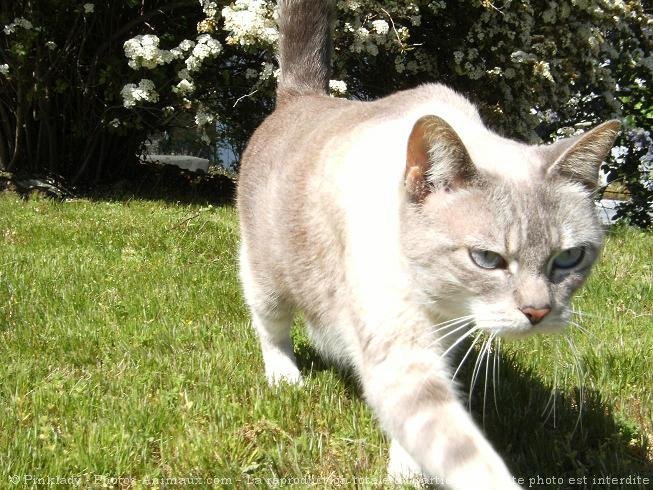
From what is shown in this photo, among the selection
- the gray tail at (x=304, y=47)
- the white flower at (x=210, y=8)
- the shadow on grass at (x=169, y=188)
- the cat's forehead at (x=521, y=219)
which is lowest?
the shadow on grass at (x=169, y=188)

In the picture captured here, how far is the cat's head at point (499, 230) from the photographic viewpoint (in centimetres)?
179

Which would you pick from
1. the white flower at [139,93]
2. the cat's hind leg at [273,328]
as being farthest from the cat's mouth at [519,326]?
the white flower at [139,93]

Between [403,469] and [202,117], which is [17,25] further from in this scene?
[403,469]

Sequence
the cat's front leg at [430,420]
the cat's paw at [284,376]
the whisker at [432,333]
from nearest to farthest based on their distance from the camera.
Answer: the cat's front leg at [430,420]
the whisker at [432,333]
the cat's paw at [284,376]

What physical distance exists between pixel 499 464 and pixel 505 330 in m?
0.34

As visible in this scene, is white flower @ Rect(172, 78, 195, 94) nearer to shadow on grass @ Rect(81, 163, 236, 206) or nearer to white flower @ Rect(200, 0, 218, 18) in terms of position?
white flower @ Rect(200, 0, 218, 18)

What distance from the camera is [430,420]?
1727 millimetres

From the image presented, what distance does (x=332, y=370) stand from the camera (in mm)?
2861

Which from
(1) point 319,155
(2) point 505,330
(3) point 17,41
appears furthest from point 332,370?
(3) point 17,41

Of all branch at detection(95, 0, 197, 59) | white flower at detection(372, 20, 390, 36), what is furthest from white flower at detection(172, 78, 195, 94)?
white flower at detection(372, 20, 390, 36)

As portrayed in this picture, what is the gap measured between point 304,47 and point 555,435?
189 cm

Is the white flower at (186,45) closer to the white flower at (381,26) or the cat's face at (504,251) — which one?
the white flower at (381,26)

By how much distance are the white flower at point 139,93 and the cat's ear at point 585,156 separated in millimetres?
4892

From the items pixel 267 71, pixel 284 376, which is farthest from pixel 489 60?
pixel 284 376
